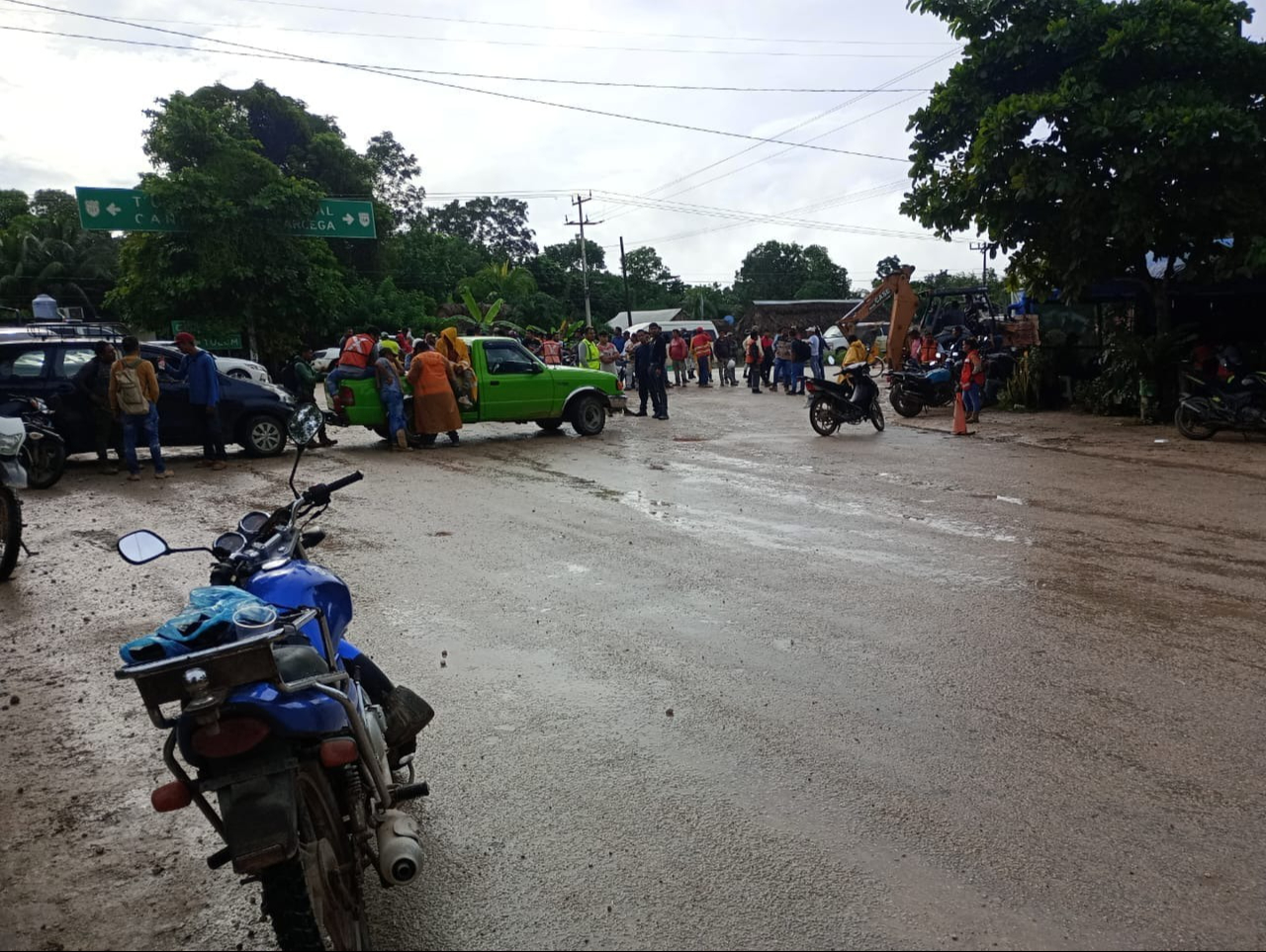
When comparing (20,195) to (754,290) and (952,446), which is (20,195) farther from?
(952,446)

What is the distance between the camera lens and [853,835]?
3.44 meters

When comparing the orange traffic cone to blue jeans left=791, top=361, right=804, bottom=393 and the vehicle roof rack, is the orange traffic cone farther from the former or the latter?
the vehicle roof rack

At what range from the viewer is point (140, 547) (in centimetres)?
324

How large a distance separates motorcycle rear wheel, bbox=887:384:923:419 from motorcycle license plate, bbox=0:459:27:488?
14.8 m

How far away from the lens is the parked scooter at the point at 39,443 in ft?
37.4

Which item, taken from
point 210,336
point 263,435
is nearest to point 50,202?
point 210,336

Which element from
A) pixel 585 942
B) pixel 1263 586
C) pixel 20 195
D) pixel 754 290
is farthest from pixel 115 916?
pixel 754 290

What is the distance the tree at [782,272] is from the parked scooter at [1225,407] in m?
78.8

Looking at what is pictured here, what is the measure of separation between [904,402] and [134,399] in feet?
43.4

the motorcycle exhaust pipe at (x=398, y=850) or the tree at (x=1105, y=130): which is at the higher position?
the tree at (x=1105, y=130)

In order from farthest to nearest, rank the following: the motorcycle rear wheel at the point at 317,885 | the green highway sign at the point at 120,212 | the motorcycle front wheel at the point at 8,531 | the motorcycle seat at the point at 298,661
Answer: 1. the green highway sign at the point at 120,212
2. the motorcycle front wheel at the point at 8,531
3. the motorcycle seat at the point at 298,661
4. the motorcycle rear wheel at the point at 317,885

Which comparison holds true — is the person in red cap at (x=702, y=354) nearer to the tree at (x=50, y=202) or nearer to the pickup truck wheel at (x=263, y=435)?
the pickup truck wheel at (x=263, y=435)

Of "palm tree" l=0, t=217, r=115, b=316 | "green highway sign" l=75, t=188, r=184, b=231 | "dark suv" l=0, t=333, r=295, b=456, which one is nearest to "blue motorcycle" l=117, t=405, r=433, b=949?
"dark suv" l=0, t=333, r=295, b=456

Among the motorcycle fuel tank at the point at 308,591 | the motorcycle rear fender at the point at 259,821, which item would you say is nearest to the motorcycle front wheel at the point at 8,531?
the motorcycle fuel tank at the point at 308,591
